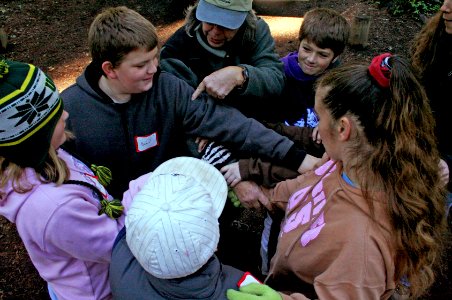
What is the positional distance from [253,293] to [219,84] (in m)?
1.23

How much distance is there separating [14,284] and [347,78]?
10.3 ft

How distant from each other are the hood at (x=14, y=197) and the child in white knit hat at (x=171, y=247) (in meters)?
0.46

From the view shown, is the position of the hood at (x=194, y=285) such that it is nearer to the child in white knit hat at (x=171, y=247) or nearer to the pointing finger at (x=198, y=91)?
the child in white knit hat at (x=171, y=247)

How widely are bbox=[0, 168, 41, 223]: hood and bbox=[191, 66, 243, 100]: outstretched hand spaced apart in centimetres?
100

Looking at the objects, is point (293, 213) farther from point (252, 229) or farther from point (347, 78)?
point (252, 229)

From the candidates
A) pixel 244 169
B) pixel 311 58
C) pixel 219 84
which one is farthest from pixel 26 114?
pixel 311 58

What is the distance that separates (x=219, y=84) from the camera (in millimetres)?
2291

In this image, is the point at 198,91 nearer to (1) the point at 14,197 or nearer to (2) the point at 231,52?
(2) the point at 231,52

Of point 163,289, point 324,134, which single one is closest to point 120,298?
point 163,289

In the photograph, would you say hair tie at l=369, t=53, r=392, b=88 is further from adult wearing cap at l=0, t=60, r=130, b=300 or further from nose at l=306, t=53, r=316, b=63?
adult wearing cap at l=0, t=60, r=130, b=300

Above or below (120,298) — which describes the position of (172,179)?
above

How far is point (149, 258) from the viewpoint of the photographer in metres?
1.35

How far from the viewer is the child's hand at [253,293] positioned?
58.5 inches

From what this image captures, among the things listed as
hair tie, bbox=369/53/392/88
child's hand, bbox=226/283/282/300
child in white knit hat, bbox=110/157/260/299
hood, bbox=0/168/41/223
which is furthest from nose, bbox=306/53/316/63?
hood, bbox=0/168/41/223
